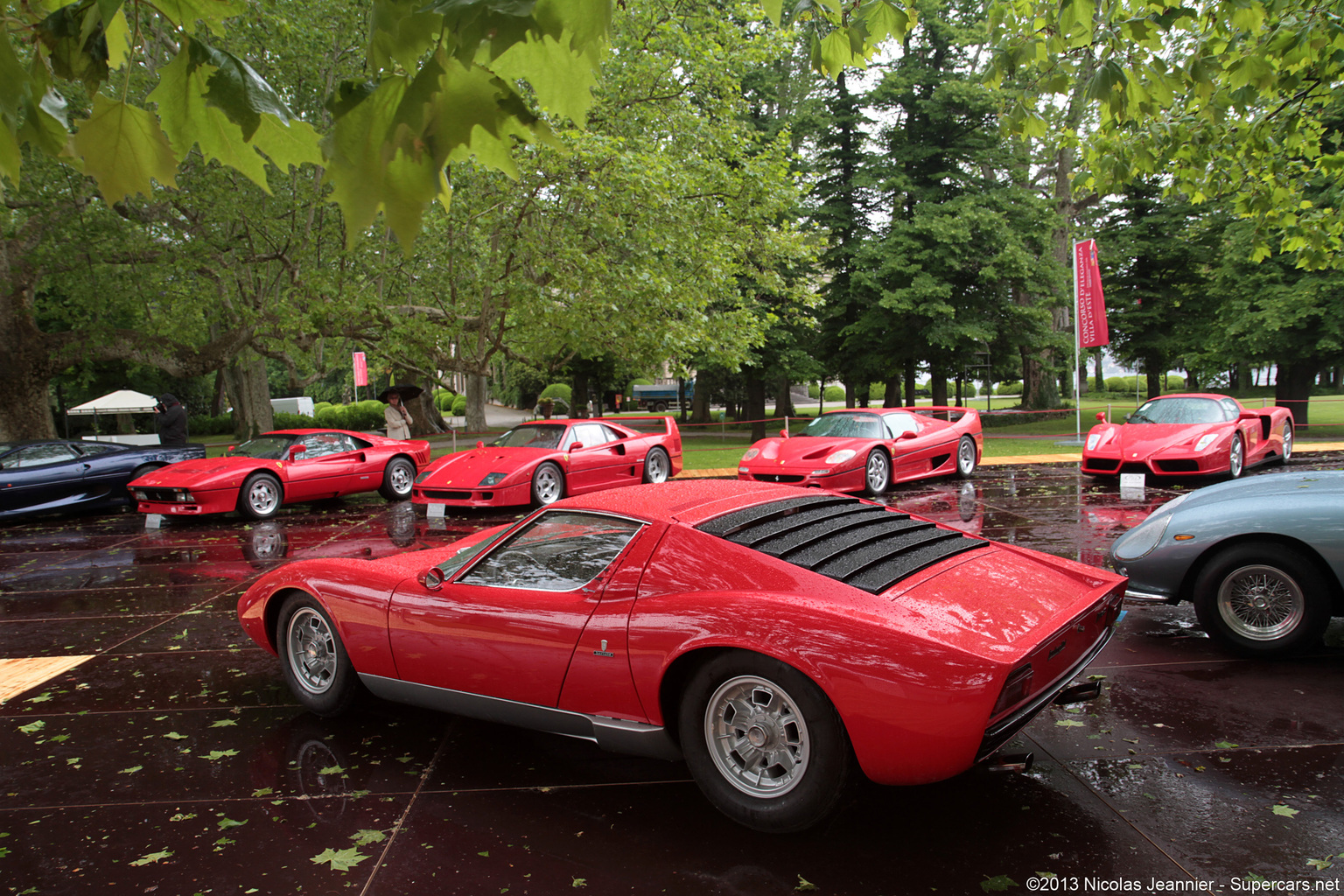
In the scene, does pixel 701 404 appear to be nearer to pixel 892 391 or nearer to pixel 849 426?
pixel 892 391

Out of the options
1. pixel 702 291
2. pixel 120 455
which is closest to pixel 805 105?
pixel 702 291

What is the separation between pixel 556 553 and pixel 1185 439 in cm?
1153

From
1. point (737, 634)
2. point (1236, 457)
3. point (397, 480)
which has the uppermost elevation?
point (737, 634)

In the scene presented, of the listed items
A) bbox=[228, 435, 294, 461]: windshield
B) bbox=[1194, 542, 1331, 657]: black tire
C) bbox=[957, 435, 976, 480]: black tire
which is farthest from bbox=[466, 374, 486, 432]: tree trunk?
bbox=[1194, 542, 1331, 657]: black tire

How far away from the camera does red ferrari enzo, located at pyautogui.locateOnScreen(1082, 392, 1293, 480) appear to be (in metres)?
12.0

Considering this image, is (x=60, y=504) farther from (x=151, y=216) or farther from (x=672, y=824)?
(x=672, y=824)

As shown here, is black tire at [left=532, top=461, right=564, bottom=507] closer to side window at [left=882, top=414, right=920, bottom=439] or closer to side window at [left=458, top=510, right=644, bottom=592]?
side window at [left=882, top=414, right=920, bottom=439]

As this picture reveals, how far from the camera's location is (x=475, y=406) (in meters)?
35.4

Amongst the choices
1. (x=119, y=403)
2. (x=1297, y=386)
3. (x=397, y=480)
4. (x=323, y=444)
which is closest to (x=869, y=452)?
(x=397, y=480)

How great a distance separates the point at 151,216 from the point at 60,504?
6.96 m

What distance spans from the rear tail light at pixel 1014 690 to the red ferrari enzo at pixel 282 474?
440 inches

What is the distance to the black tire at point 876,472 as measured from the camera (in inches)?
494

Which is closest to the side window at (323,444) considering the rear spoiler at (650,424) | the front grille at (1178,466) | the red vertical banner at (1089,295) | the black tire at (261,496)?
the black tire at (261,496)

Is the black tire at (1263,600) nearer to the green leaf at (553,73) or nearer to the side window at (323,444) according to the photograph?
the green leaf at (553,73)
